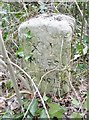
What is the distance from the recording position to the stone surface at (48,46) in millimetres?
1403

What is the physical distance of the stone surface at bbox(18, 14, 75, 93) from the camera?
4.60ft

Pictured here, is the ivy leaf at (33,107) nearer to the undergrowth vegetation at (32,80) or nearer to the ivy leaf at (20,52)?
the undergrowth vegetation at (32,80)

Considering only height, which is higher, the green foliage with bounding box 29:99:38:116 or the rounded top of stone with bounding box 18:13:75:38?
the rounded top of stone with bounding box 18:13:75:38

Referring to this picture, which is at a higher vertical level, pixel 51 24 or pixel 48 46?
pixel 51 24

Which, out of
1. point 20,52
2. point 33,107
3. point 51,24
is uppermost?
point 51,24

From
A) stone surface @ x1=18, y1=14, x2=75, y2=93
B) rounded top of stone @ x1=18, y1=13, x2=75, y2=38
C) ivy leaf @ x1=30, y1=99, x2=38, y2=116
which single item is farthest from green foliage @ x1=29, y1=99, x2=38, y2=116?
rounded top of stone @ x1=18, y1=13, x2=75, y2=38

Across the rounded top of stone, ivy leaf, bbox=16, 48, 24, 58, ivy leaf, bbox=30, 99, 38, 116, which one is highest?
the rounded top of stone

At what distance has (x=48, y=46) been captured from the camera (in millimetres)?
1426

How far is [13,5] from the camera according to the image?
7.10 feet

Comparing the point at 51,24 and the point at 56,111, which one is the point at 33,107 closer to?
the point at 56,111

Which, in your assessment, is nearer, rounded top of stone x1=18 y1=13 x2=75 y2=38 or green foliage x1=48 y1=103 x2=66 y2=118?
green foliage x1=48 y1=103 x2=66 y2=118

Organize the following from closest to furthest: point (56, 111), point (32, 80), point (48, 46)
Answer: point (56, 111) < point (32, 80) < point (48, 46)

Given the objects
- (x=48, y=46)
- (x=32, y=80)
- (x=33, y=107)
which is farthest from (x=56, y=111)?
(x=48, y=46)

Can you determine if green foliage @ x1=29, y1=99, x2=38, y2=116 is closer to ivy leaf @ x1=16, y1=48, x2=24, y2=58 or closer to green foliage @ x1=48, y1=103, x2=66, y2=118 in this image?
green foliage @ x1=48, y1=103, x2=66, y2=118
